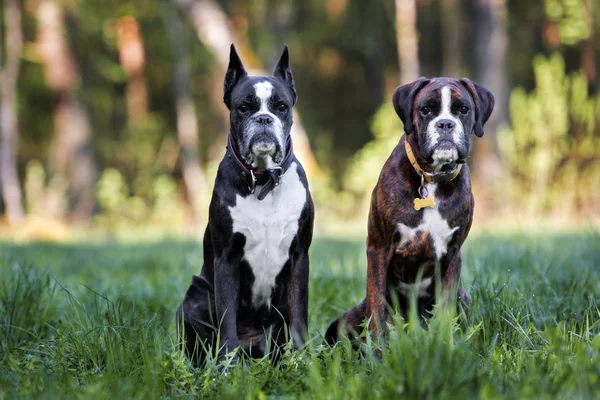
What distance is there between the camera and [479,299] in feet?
12.3

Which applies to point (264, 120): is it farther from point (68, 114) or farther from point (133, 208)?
point (133, 208)

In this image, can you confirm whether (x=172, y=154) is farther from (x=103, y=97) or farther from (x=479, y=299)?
(x=479, y=299)

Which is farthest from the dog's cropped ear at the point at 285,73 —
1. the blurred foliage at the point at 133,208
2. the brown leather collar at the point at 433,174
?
the blurred foliage at the point at 133,208

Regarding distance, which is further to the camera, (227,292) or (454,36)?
(454,36)

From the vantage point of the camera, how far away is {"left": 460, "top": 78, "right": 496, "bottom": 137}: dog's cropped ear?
374 cm

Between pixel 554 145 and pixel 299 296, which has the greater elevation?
pixel 554 145

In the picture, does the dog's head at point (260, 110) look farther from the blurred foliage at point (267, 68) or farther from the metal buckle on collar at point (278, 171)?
the blurred foliage at point (267, 68)

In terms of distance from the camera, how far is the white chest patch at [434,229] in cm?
368

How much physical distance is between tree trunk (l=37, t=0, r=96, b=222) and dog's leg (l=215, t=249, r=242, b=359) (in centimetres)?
1470

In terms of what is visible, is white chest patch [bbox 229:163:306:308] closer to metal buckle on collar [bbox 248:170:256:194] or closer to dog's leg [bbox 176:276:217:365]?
metal buckle on collar [bbox 248:170:256:194]

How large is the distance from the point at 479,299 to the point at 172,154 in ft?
73.9

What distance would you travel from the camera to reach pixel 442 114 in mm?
3631

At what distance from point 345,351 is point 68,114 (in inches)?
638

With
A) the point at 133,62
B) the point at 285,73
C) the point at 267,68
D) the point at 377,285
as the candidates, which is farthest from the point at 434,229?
the point at 133,62
